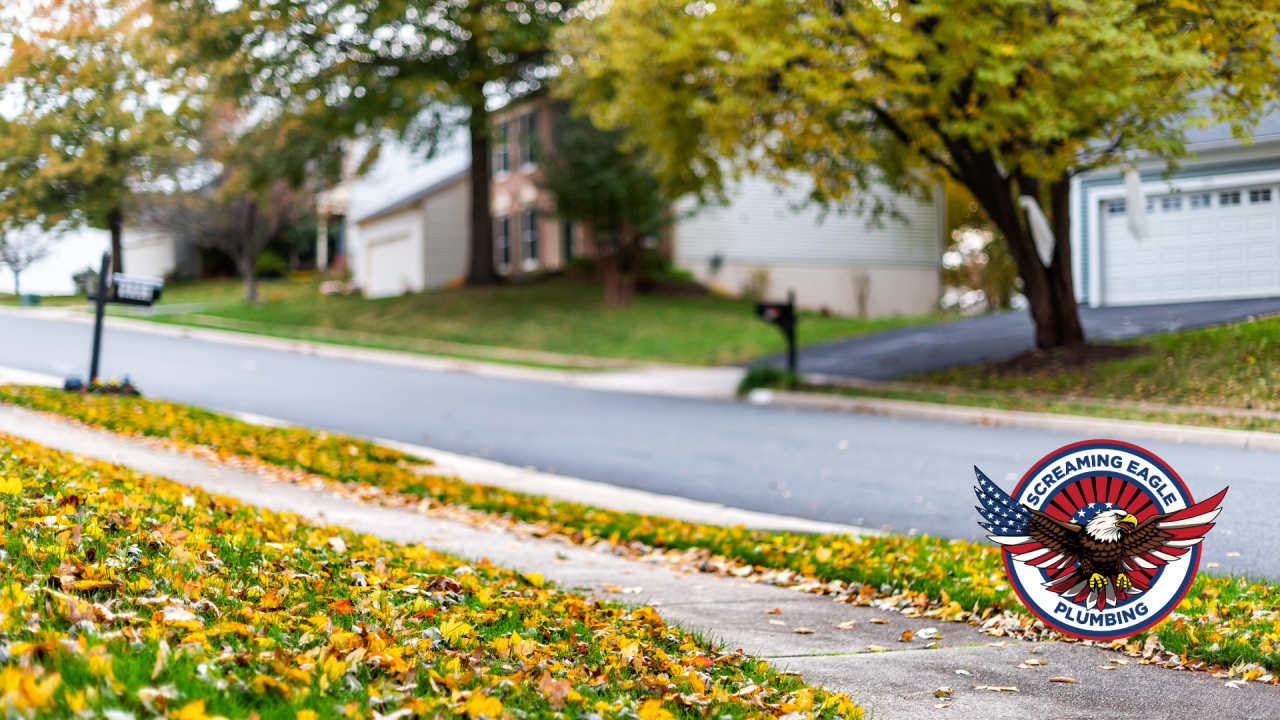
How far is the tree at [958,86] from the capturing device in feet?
38.6

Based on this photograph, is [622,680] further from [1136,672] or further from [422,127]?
[422,127]

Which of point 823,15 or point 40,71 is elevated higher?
point 823,15

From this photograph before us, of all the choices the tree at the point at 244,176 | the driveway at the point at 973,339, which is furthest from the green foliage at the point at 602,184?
the tree at the point at 244,176

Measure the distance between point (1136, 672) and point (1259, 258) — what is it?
49.3 ft

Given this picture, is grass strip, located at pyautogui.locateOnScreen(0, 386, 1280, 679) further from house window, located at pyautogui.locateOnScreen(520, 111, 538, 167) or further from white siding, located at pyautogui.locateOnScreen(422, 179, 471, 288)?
white siding, located at pyautogui.locateOnScreen(422, 179, 471, 288)

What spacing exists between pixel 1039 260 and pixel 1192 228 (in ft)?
14.1

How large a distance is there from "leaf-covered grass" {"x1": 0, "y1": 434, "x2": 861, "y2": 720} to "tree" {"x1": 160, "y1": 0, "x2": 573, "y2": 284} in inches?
827

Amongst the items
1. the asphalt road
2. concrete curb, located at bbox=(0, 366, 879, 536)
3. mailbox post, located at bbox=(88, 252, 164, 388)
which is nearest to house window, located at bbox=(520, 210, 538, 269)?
the asphalt road

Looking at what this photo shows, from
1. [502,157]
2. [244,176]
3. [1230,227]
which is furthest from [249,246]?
[1230,227]

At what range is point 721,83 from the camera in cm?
1488

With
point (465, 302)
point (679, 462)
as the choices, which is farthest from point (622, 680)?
point (465, 302)

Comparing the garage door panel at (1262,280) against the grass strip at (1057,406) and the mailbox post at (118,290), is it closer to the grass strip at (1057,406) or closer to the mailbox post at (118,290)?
the grass strip at (1057,406)

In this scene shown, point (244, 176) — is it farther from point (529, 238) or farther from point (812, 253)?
point (812, 253)

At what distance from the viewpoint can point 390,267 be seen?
40250 mm
